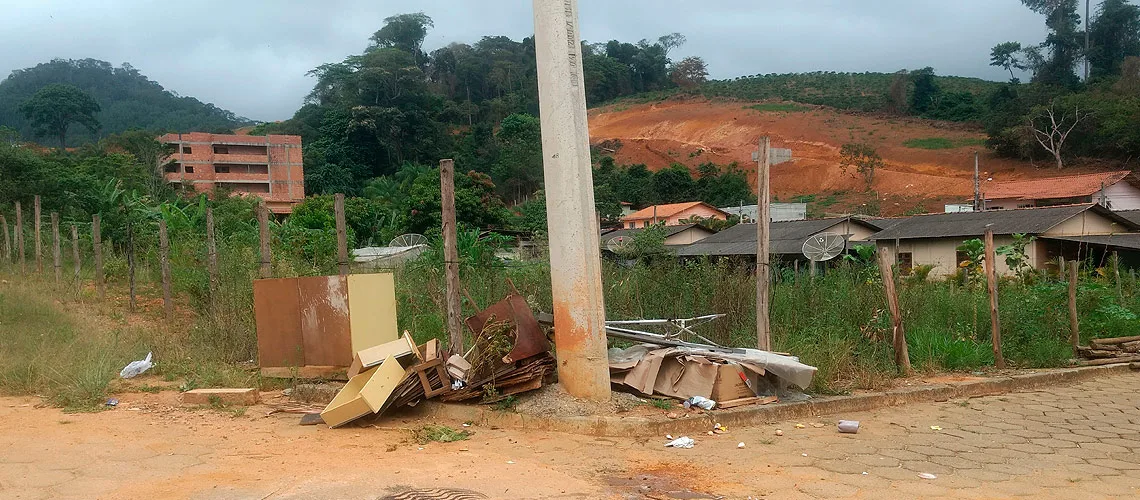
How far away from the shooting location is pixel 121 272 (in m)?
14.5

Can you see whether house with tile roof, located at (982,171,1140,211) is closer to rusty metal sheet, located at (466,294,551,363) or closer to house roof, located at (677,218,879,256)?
house roof, located at (677,218,879,256)

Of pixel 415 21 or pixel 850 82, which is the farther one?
pixel 850 82

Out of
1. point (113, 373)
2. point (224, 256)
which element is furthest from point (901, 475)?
point (224, 256)

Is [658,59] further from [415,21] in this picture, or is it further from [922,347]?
[922,347]

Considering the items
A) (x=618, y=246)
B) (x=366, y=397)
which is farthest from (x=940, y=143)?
(x=366, y=397)

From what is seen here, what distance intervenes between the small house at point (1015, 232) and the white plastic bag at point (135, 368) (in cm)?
1913

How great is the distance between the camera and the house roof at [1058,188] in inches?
1649

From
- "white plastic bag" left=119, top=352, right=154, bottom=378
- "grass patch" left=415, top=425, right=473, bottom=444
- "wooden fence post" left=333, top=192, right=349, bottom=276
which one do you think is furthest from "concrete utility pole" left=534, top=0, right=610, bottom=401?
"white plastic bag" left=119, top=352, right=154, bottom=378

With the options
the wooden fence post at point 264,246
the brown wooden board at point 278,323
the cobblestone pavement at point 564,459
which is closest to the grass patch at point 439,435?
the cobblestone pavement at point 564,459

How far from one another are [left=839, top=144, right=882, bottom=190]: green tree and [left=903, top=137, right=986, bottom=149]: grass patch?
18.8 feet

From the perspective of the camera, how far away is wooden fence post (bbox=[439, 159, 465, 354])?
6641mm

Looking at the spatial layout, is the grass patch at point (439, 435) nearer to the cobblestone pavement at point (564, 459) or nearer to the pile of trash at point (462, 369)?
the cobblestone pavement at point (564, 459)

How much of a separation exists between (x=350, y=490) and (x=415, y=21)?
88.8 m

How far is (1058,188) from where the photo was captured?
4328cm
